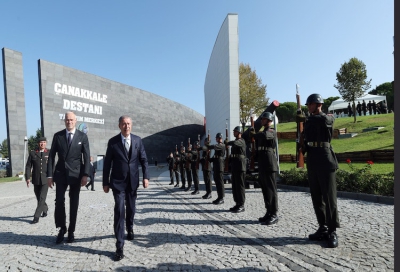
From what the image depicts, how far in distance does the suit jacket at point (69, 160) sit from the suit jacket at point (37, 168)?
70.9 inches

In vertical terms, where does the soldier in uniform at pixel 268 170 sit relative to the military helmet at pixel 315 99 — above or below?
below

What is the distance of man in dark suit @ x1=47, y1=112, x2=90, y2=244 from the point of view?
14.6 ft

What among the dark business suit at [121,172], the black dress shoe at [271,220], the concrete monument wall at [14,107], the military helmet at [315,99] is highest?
the concrete monument wall at [14,107]

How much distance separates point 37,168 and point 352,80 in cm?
3647

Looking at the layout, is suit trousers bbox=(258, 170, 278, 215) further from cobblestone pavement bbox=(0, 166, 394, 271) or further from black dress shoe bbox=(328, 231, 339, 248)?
black dress shoe bbox=(328, 231, 339, 248)

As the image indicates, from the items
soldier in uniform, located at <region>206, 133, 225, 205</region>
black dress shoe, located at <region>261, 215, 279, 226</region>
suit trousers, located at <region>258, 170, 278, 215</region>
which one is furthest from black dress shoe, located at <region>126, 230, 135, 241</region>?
soldier in uniform, located at <region>206, 133, 225, 205</region>

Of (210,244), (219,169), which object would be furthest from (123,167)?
(219,169)

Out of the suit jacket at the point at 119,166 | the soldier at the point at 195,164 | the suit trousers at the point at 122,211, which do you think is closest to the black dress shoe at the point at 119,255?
the suit trousers at the point at 122,211

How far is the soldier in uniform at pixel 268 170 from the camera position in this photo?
5219 millimetres

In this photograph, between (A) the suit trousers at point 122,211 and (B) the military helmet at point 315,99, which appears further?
(B) the military helmet at point 315,99

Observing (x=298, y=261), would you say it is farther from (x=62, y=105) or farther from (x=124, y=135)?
(x=62, y=105)

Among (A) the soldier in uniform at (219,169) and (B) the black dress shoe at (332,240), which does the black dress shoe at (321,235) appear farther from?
(A) the soldier in uniform at (219,169)

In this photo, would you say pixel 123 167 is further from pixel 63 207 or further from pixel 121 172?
pixel 63 207

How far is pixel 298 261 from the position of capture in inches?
127
